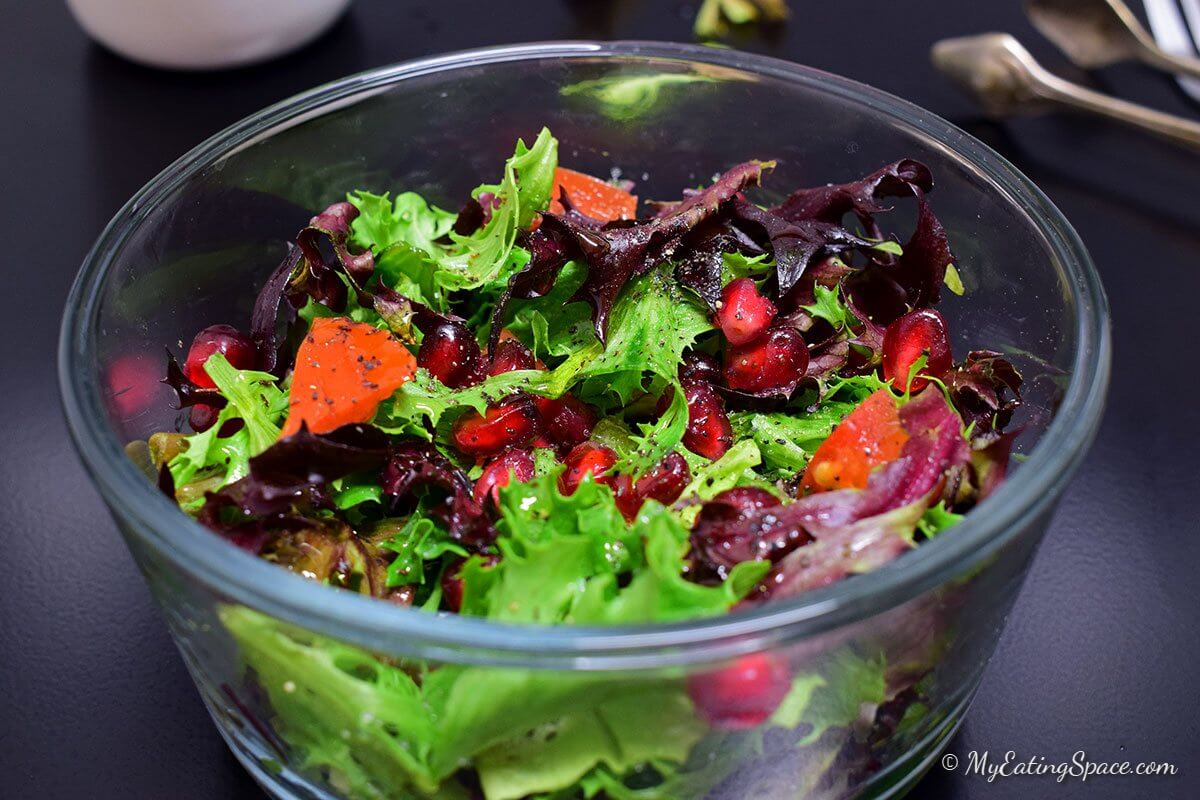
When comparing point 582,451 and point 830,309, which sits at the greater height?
point 830,309

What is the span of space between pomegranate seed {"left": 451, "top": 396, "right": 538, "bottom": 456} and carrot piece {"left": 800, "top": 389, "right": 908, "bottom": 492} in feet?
0.89

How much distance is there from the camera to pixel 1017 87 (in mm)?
2070

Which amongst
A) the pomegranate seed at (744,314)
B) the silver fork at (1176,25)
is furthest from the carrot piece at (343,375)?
the silver fork at (1176,25)

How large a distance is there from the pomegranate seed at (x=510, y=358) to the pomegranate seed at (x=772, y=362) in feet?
0.70

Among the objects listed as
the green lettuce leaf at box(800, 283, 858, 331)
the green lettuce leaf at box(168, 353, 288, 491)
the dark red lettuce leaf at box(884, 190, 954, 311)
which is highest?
the dark red lettuce leaf at box(884, 190, 954, 311)

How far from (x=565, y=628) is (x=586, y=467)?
362mm

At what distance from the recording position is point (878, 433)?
1092mm

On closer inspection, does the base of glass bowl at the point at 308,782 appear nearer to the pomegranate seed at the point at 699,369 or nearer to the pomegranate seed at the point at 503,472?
the pomegranate seed at the point at 503,472

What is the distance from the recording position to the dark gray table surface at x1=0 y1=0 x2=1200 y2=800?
125cm

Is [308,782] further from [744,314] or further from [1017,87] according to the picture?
[1017,87]

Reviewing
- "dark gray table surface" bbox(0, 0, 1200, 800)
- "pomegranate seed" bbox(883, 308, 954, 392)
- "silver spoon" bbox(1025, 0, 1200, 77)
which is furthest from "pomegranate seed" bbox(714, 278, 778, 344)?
"silver spoon" bbox(1025, 0, 1200, 77)

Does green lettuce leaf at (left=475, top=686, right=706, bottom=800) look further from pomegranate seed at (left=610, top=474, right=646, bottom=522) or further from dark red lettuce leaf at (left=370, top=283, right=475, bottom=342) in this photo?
dark red lettuce leaf at (left=370, top=283, right=475, bottom=342)

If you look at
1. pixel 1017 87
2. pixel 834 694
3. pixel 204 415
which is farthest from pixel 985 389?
pixel 1017 87

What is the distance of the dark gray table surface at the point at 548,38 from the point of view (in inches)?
49.1
